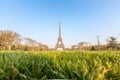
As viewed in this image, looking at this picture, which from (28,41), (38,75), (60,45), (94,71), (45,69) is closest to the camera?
(94,71)

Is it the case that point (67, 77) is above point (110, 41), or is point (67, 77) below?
below

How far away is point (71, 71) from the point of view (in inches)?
59.2

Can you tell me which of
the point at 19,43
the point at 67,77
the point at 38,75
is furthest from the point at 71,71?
the point at 19,43

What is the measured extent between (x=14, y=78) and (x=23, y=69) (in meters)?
0.16

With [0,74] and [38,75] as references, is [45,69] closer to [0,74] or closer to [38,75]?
[38,75]

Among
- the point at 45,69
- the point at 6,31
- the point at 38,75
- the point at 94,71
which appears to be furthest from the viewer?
the point at 6,31

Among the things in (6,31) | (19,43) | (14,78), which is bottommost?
(14,78)

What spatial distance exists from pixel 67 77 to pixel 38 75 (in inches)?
12.3

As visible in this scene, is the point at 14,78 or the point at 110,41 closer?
the point at 14,78

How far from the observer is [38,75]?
1.62 m

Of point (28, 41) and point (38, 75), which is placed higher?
point (28, 41)

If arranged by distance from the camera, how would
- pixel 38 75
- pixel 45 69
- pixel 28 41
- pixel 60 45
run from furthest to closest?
A: pixel 60 45 < pixel 28 41 < pixel 45 69 < pixel 38 75

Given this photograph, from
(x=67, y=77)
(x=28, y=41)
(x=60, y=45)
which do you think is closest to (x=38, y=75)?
(x=67, y=77)

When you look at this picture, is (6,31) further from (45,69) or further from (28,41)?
(45,69)
